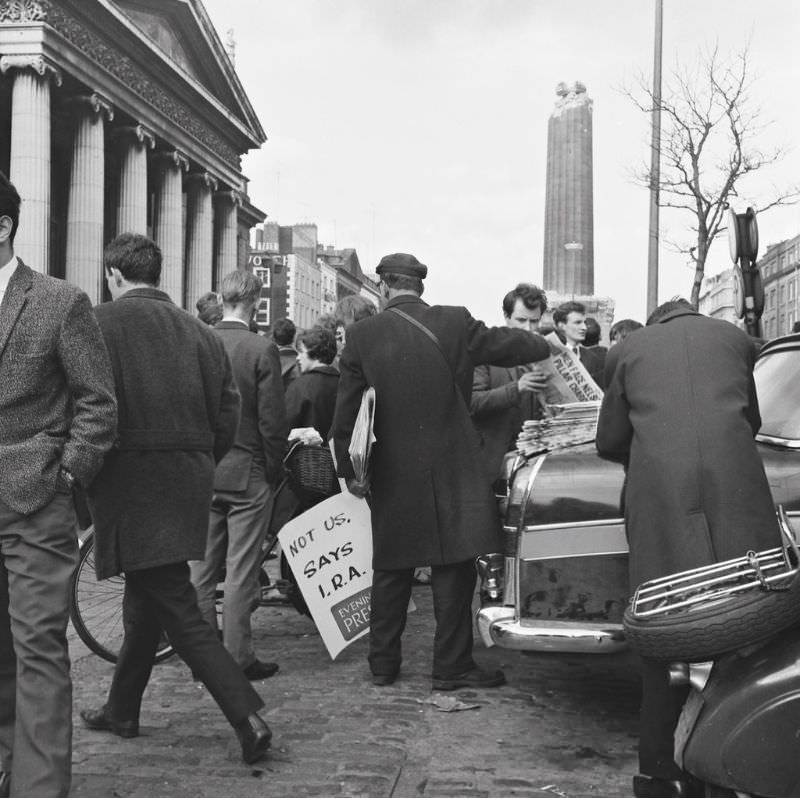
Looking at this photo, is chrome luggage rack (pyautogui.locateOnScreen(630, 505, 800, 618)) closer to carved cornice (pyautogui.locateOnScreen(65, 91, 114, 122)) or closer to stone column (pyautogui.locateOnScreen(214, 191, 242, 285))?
carved cornice (pyautogui.locateOnScreen(65, 91, 114, 122))

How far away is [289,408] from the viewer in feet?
23.6

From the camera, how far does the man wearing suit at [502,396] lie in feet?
20.6

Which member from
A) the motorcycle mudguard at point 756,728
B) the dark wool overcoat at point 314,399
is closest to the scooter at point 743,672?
the motorcycle mudguard at point 756,728

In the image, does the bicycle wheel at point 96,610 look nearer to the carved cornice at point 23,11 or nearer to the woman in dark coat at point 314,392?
the woman in dark coat at point 314,392

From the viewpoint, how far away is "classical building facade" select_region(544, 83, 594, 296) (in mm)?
43031

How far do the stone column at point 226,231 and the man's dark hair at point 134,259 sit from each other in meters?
42.3

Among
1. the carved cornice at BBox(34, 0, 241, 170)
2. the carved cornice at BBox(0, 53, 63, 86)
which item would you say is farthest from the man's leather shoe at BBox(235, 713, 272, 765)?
the carved cornice at BBox(34, 0, 241, 170)

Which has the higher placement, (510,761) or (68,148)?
(68,148)

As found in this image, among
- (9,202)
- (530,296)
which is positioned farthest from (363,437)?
(9,202)

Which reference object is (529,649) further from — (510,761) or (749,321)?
(749,321)

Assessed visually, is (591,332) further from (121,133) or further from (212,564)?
(121,133)

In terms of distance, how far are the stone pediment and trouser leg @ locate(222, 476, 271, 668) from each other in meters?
31.9

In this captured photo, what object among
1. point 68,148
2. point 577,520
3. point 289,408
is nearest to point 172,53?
point 68,148

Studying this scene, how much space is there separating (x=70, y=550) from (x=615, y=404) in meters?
2.07
